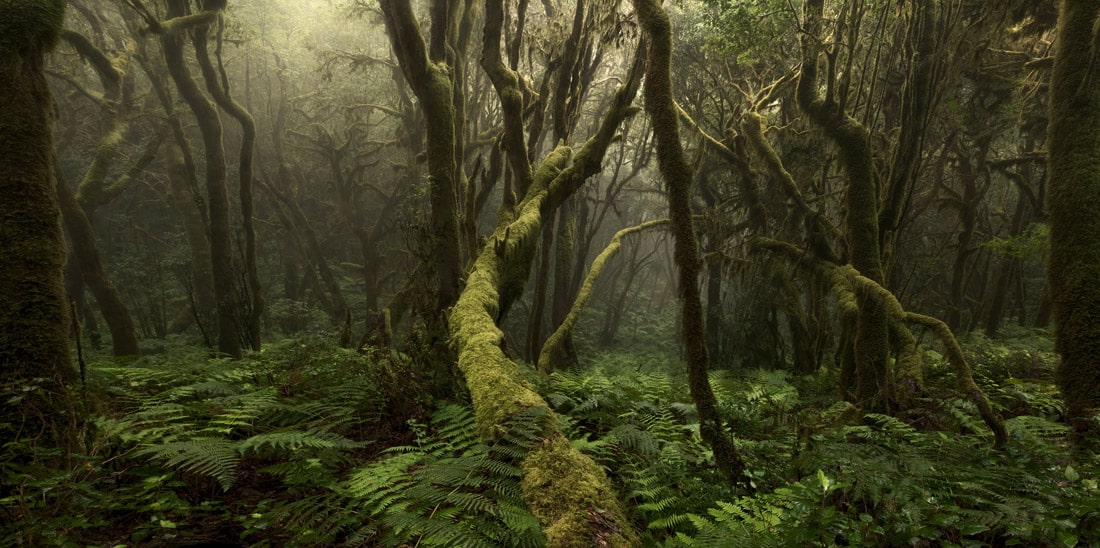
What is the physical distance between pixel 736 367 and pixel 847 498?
9806 mm

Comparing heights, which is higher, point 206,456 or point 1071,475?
point 1071,475

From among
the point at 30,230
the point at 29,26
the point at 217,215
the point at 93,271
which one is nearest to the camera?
the point at 30,230

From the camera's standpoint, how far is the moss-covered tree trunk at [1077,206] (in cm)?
400

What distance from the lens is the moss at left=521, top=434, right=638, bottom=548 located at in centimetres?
162

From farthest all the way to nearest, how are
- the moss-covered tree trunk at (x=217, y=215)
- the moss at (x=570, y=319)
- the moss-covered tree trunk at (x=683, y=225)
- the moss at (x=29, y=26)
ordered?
the moss-covered tree trunk at (x=217, y=215)
the moss at (x=570, y=319)
the moss at (x=29, y=26)
the moss-covered tree trunk at (x=683, y=225)

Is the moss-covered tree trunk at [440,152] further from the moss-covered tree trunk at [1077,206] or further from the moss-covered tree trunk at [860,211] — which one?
the moss-covered tree trunk at [1077,206]

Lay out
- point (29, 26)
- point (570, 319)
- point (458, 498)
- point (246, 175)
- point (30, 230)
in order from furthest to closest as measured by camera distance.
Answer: point (246, 175), point (570, 319), point (29, 26), point (30, 230), point (458, 498)

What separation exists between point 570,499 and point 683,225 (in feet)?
6.03

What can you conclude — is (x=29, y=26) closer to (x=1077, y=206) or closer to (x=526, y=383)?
(x=526, y=383)

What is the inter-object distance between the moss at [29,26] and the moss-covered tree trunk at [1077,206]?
8.46 metres

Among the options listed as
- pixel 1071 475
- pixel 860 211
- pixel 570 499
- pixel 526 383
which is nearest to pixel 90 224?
pixel 526 383

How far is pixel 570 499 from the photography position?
1.79 metres

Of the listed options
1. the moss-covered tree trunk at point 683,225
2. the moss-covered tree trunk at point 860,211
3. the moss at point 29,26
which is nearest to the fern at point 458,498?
the moss-covered tree trunk at point 683,225

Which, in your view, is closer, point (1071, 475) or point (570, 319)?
point (1071, 475)
